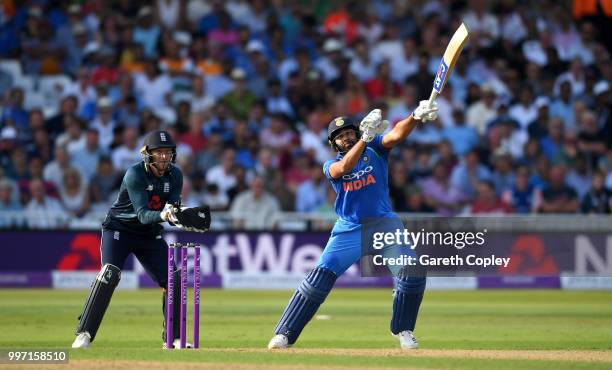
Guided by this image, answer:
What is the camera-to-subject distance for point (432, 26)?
68.7ft

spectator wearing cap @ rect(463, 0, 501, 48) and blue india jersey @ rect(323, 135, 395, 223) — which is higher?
spectator wearing cap @ rect(463, 0, 501, 48)

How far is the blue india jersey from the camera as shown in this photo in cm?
934

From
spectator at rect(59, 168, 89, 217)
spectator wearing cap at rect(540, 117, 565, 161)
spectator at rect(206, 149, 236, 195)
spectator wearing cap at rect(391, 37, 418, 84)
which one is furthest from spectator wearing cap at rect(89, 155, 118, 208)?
spectator wearing cap at rect(540, 117, 565, 161)

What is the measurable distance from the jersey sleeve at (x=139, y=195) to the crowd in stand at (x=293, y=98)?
26.8ft

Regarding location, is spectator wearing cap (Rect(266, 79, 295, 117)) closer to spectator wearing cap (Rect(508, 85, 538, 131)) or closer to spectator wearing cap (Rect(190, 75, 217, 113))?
spectator wearing cap (Rect(190, 75, 217, 113))

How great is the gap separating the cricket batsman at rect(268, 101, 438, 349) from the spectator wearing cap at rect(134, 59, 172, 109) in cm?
1055

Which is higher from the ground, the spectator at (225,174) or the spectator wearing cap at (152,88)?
the spectator wearing cap at (152,88)

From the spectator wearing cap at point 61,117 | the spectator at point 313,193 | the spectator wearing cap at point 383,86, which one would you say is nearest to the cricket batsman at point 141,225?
the spectator at point 313,193

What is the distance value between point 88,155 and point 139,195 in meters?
9.18

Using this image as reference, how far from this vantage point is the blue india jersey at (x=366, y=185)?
9.34 meters

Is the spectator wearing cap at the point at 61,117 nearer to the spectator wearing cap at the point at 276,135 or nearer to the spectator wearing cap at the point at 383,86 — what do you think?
the spectator wearing cap at the point at 276,135

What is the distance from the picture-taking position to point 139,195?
9477mm

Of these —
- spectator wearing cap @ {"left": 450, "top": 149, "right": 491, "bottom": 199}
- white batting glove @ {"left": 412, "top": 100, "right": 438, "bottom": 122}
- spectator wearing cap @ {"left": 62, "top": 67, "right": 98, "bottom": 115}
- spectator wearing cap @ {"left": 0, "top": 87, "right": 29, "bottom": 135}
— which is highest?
spectator wearing cap @ {"left": 62, "top": 67, "right": 98, "bottom": 115}

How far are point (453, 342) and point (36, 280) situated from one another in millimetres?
8962
